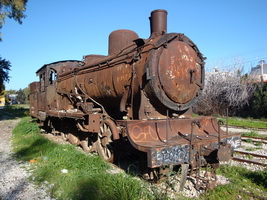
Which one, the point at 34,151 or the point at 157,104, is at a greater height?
the point at 157,104

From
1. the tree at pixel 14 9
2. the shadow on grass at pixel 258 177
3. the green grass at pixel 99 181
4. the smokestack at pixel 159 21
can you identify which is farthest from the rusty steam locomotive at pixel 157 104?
the tree at pixel 14 9

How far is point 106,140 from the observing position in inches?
207

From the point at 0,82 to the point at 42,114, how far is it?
679 inches

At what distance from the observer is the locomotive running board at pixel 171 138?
3.71 metres

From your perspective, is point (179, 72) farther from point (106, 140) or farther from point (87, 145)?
point (87, 145)

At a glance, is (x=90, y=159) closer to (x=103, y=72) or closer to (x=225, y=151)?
(x=103, y=72)

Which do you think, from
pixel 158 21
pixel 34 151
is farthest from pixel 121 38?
pixel 34 151

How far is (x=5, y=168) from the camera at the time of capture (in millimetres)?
5230

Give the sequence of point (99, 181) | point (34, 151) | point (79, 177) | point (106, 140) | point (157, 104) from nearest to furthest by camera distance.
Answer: point (99, 181) < point (79, 177) < point (157, 104) < point (106, 140) < point (34, 151)

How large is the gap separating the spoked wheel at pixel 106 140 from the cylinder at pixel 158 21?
242 centimetres

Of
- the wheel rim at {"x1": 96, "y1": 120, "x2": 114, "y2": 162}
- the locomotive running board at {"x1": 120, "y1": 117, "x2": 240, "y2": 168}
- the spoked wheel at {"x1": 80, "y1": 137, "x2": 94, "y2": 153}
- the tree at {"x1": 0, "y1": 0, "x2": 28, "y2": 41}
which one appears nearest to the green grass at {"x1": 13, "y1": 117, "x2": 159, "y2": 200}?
→ the wheel rim at {"x1": 96, "y1": 120, "x2": 114, "y2": 162}

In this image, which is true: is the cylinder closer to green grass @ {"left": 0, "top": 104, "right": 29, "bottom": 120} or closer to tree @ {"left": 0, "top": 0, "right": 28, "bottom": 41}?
tree @ {"left": 0, "top": 0, "right": 28, "bottom": 41}

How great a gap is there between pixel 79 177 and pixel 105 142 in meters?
1.16

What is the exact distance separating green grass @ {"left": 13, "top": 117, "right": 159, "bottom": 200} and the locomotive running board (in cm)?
56
